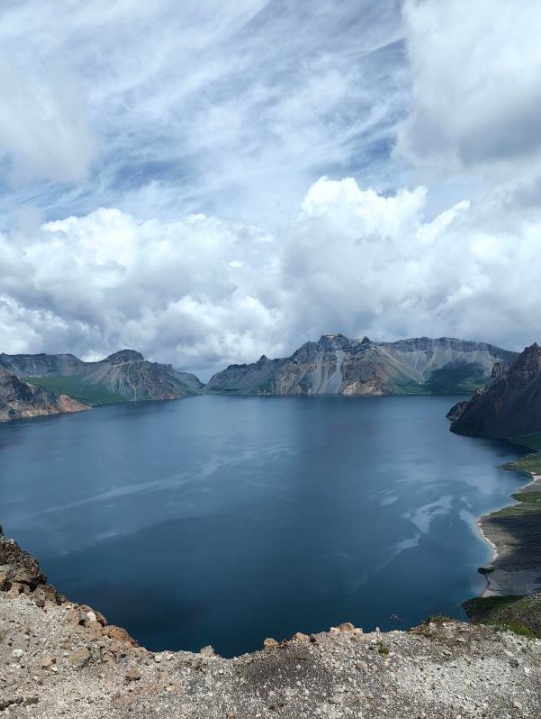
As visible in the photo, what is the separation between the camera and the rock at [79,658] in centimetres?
2858

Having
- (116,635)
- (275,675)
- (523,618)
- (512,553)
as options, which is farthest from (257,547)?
(275,675)

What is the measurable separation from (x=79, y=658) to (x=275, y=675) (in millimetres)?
12162

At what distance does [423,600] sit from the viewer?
8331cm

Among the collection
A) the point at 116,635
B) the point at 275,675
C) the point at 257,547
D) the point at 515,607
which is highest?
the point at 275,675

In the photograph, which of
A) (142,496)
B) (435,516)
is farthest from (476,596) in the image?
(142,496)

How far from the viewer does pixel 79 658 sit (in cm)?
2888

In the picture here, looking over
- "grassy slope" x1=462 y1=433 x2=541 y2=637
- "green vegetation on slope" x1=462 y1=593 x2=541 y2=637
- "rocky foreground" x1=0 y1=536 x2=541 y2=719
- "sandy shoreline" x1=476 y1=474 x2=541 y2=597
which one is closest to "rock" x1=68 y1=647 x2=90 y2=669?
"rocky foreground" x1=0 y1=536 x2=541 y2=719

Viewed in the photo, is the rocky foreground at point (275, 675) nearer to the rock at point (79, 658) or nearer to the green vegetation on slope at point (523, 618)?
the rock at point (79, 658)

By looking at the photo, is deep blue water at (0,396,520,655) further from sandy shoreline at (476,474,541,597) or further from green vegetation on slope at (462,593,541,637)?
green vegetation on slope at (462,593,541,637)

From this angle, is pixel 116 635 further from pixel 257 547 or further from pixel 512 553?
pixel 512 553

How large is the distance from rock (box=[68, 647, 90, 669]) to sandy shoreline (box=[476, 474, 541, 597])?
7857 centimetres

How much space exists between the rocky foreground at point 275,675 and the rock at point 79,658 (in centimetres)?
5

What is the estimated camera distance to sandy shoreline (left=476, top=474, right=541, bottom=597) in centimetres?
8694

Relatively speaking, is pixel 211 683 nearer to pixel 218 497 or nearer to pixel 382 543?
pixel 382 543
